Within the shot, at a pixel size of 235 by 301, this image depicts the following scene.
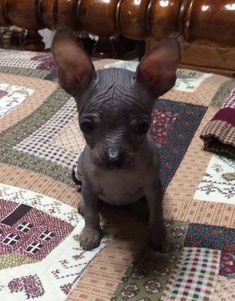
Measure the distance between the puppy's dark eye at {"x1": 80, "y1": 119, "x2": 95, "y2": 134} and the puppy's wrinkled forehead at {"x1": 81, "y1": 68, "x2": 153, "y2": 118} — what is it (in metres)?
0.01

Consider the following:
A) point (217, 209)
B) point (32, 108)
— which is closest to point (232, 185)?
point (217, 209)

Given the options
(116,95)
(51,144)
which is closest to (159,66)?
(116,95)

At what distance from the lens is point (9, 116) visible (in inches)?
44.8

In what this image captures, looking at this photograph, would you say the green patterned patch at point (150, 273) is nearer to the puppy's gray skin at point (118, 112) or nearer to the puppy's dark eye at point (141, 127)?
the puppy's gray skin at point (118, 112)

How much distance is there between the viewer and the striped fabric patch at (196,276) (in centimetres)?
66

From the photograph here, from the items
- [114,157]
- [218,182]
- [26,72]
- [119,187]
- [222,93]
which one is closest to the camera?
[114,157]

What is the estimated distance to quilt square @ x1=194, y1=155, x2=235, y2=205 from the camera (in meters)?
0.88

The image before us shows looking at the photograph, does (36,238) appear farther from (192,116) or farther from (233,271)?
(192,116)

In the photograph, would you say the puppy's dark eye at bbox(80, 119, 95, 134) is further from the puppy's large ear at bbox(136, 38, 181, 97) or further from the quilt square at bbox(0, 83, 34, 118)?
the quilt square at bbox(0, 83, 34, 118)

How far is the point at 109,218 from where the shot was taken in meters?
0.82

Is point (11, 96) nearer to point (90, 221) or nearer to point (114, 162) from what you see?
point (90, 221)

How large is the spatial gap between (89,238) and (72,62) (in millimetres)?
241

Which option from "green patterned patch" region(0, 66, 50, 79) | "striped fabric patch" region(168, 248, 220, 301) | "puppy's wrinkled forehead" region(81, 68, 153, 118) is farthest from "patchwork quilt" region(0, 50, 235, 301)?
"puppy's wrinkled forehead" region(81, 68, 153, 118)

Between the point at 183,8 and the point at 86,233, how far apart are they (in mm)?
652
